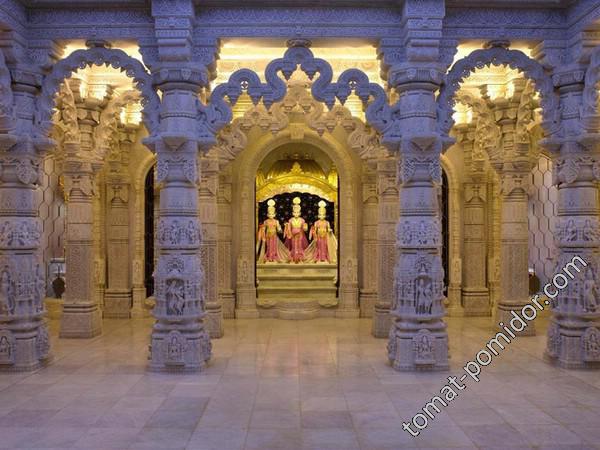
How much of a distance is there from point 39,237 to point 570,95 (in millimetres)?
6519

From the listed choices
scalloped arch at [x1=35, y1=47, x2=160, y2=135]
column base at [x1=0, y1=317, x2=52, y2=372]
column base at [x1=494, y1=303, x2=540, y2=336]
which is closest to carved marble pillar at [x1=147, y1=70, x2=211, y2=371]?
scalloped arch at [x1=35, y1=47, x2=160, y2=135]

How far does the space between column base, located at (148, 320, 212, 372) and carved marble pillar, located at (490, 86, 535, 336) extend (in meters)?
5.25

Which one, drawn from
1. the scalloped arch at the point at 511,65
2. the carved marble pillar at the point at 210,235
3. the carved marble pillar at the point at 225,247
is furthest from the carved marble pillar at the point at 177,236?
the carved marble pillar at the point at 225,247

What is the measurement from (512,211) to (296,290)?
5.03m

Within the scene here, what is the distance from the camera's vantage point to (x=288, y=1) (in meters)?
7.09

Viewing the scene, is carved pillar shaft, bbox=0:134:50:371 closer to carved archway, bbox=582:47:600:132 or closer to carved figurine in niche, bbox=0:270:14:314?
carved figurine in niche, bbox=0:270:14:314

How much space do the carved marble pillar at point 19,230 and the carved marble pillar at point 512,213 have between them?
22.0 ft

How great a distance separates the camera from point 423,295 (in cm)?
708

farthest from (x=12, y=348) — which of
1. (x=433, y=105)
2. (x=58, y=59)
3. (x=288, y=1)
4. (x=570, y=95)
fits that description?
(x=570, y=95)

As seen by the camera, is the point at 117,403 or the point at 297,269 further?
the point at 297,269

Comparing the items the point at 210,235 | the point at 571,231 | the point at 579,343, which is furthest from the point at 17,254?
the point at 579,343

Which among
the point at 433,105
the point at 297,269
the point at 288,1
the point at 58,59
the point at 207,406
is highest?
the point at 288,1

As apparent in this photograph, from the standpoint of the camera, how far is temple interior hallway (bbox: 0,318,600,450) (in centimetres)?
490

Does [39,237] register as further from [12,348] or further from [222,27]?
[222,27]
